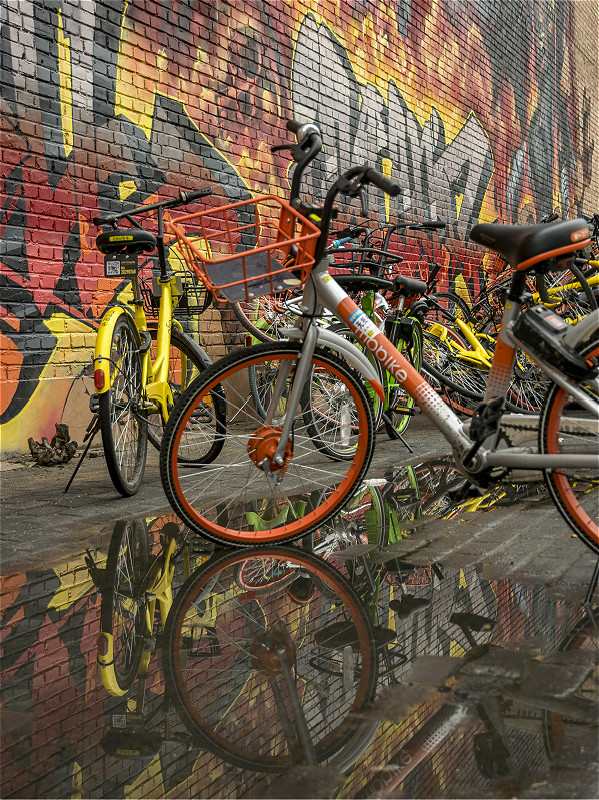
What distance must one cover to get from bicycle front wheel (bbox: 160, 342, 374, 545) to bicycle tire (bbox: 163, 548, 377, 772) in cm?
32

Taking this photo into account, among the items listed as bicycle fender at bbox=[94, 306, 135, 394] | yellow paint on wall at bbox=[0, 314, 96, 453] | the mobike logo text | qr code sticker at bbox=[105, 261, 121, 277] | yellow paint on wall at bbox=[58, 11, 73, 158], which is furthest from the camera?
yellow paint on wall at bbox=[58, 11, 73, 158]

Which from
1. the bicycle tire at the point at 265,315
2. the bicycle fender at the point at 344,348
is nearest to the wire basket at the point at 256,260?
the bicycle fender at the point at 344,348

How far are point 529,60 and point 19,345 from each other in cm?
1391

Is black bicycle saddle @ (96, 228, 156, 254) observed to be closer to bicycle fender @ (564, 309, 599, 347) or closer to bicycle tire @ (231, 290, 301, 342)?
bicycle tire @ (231, 290, 301, 342)

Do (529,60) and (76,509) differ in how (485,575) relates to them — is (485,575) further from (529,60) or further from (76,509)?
(529,60)

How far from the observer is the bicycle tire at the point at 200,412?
355 cm

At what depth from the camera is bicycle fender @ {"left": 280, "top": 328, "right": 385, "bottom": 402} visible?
3.41 m

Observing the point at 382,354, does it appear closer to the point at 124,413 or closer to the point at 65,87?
the point at 124,413

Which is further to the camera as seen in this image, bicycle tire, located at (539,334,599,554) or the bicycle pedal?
the bicycle pedal

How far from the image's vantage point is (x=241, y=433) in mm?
3539

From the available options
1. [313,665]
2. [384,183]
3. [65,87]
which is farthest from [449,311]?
[313,665]

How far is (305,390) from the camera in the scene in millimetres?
3561

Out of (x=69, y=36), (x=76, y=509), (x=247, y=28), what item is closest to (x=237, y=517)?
(x=76, y=509)

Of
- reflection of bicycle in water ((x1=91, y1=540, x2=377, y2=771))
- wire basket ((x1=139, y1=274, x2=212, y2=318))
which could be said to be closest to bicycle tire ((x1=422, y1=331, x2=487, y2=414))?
wire basket ((x1=139, y1=274, x2=212, y2=318))
